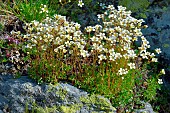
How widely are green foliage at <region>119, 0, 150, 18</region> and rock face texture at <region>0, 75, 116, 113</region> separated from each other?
7.22 feet

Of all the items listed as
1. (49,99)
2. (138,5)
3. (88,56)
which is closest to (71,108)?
(49,99)

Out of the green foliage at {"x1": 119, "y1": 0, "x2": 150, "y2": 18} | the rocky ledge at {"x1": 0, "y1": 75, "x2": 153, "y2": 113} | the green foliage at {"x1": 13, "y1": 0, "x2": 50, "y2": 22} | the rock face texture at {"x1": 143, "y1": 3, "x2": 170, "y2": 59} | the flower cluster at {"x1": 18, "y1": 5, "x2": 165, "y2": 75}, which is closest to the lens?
the flower cluster at {"x1": 18, "y1": 5, "x2": 165, "y2": 75}

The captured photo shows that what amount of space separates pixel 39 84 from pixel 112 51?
3.03ft

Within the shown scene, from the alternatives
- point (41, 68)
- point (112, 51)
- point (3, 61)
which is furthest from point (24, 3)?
point (112, 51)

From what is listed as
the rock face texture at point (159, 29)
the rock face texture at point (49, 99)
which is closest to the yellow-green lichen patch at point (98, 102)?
the rock face texture at point (49, 99)

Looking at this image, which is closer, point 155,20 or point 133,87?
point 133,87

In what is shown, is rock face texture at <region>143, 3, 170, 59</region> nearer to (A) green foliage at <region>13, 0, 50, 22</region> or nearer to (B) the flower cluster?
(B) the flower cluster

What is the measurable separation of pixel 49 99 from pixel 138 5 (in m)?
2.57

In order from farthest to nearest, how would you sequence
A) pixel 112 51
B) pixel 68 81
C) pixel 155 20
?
1. pixel 155 20
2. pixel 68 81
3. pixel 112 51

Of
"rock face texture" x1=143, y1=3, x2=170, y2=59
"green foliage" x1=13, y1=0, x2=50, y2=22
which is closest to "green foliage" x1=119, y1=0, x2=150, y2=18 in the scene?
"rock face texture" x1=143, y1=3, x2=170, y2=59

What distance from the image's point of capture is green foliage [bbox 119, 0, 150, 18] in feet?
21.3

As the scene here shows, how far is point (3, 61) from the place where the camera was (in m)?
5.09

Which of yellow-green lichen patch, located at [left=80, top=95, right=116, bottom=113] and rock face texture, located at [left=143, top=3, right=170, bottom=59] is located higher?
rock face texture, located at [left=143, top=3, right=170, bottom=59]

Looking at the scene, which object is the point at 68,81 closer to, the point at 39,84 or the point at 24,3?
the point at 39,84
